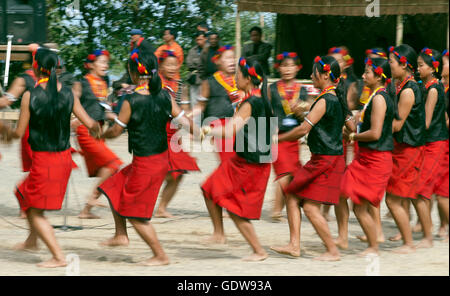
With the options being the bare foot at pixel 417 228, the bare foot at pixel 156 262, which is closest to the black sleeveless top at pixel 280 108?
the bare foot at pixel 417 228

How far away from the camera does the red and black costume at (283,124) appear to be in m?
7.97

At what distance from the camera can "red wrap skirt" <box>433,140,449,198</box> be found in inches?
294

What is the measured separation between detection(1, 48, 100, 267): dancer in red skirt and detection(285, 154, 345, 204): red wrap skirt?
188 cm

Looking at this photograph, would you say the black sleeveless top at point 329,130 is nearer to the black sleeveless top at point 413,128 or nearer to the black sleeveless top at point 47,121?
the black sleeveless top at point 413,128

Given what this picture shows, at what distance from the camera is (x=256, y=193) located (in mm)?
6273

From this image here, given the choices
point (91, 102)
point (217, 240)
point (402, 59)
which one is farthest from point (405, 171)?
point (91, 102)

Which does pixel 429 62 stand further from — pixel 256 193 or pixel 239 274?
pixel 239 274

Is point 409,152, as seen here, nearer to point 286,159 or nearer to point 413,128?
point 413,128

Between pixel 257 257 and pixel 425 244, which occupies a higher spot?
pixel 257 257

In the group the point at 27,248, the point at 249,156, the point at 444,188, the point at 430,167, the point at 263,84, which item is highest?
the point at 263,84

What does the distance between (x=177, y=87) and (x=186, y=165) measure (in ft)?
2.67

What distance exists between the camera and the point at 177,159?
818 cm

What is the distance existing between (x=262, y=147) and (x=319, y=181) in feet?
1.85

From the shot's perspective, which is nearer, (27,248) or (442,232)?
(27,248)
